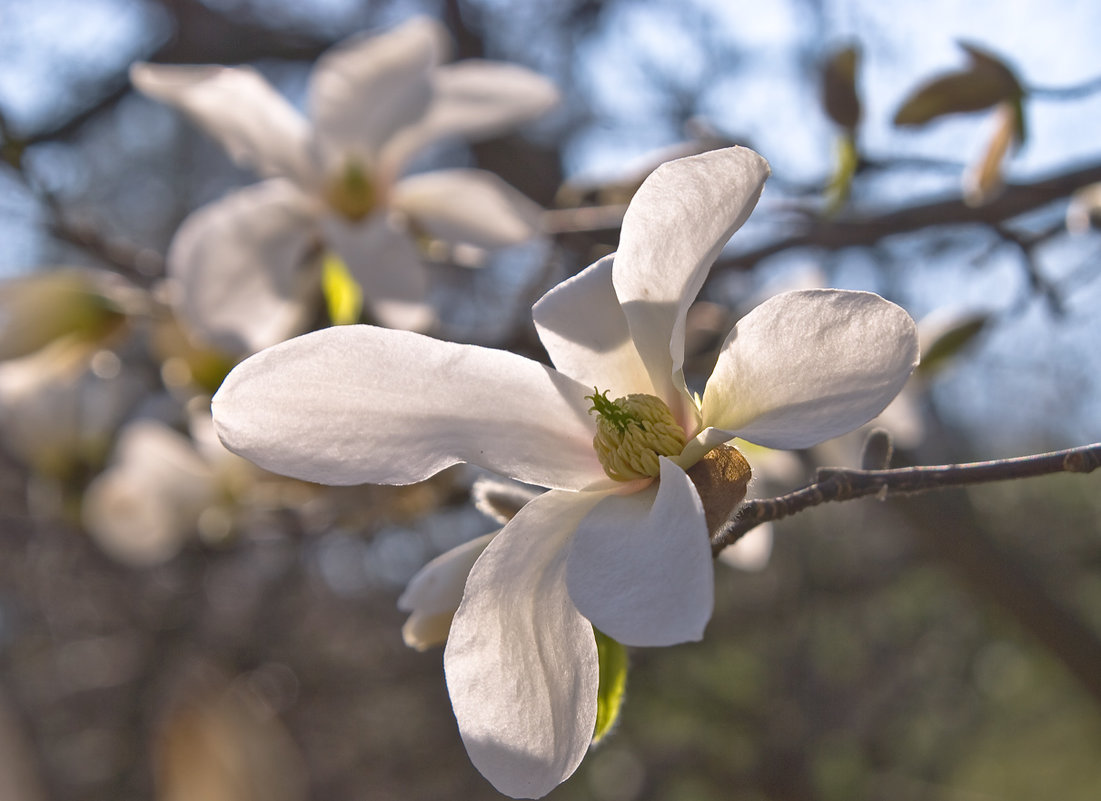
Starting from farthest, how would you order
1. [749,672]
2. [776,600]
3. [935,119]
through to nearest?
[749,672]
[776,600]
[935,119]

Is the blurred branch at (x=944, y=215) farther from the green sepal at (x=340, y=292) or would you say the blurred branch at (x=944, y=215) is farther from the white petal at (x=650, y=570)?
the white petal at (x=650, y=570)

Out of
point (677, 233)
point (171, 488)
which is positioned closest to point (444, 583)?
point (677, 233)

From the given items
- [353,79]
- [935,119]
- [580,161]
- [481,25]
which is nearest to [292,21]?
[481,25]

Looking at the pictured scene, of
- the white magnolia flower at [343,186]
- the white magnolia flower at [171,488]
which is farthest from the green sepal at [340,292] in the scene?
the white magnolia flower at [171,488]

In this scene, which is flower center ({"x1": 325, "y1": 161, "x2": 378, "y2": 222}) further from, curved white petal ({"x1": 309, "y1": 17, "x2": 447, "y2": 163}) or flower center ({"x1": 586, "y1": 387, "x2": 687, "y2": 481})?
flower center ({"x1": 586, "y1": 387, "x2": 687, "y2": 481})

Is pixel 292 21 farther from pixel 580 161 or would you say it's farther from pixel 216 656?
pixel 216 656

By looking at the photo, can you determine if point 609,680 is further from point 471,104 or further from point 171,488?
point 171,488
